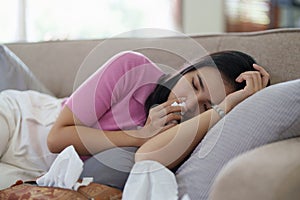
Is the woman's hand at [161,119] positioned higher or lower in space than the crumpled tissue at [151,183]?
higher

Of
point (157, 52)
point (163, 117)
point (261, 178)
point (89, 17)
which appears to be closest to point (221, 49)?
point (157, 52)

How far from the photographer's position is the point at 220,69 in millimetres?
1198

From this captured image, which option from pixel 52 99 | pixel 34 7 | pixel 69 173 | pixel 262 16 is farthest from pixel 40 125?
pixel 262 16

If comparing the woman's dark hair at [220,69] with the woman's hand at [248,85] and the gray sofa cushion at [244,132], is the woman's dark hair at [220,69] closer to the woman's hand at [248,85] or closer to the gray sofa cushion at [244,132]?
the woman's hand at [248,85]

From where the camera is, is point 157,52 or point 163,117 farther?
point 157,52

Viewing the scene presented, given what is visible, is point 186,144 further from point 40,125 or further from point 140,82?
point 40,125

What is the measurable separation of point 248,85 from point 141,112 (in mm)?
299

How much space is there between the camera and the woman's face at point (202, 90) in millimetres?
1169

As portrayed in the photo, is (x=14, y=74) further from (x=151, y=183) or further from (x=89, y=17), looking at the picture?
(x=89, y=17)

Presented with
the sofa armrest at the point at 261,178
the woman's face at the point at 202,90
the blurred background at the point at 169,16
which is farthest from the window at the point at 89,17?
the sofa armrest at the point at 261,178

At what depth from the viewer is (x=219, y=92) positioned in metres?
1.17

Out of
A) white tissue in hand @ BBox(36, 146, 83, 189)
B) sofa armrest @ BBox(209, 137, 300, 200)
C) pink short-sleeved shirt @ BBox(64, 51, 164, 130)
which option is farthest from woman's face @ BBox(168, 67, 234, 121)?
sofa armrest @ BBox(209, 137, 300, 200)

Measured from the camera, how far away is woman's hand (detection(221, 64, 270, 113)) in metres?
1.11

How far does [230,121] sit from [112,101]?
0.41m
